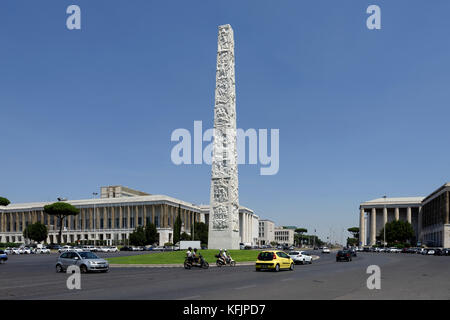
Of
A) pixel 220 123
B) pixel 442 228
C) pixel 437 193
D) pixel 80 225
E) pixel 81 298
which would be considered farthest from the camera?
pixel 80 225

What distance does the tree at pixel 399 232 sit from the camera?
13788cm

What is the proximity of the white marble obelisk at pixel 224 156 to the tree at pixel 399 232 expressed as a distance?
314ft

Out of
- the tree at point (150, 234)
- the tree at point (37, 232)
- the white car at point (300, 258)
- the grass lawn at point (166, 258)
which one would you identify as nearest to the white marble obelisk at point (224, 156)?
the grass lawn at point (166, 258)

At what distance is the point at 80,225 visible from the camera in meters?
158

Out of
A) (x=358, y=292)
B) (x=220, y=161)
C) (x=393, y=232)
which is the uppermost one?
(x=220, y=161)

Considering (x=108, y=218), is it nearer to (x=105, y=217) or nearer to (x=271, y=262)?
(x=105, y=217)

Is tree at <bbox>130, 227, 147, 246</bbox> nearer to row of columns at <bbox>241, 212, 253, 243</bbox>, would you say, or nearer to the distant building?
the distant building

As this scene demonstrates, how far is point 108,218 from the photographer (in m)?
154

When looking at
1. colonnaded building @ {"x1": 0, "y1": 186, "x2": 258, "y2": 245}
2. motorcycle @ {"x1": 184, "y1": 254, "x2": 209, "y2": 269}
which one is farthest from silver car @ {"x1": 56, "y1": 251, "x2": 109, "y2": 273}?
colonnaded building @ {"x1": 0, "y1": 186, "x2": 258, "y2": 245}

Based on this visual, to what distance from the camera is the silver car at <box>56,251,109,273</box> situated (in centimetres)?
2892
